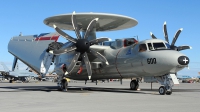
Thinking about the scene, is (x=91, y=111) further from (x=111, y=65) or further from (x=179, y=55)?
(x=111, y=65)

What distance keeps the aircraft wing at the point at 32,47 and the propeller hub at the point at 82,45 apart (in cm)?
594

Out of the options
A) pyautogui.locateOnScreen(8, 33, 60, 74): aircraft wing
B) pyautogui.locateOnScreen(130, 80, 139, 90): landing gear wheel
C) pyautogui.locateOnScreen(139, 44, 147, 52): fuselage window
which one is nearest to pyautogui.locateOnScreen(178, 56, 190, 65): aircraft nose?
pyautogui.locateOnScreen(139, 44, 147, 52): fuselage window

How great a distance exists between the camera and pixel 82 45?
24.5 metres

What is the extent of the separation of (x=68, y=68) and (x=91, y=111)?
14138mm

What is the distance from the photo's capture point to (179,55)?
69.5 ft

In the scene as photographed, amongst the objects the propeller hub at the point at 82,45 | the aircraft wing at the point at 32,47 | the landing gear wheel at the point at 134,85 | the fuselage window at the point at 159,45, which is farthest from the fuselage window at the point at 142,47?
the aircraft wing at the point at 32,47

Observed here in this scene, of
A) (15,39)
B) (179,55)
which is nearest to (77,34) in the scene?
(179,55)

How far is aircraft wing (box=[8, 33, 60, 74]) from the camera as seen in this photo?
3086 cm

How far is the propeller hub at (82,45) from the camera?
24.5 metres

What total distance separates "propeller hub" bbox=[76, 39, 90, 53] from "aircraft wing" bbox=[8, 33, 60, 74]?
5940 millimetres

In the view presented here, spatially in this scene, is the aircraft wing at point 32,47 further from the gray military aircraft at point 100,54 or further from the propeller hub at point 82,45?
the propeller hub at point 82,45

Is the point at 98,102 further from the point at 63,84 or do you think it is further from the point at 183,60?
the point at 63,84

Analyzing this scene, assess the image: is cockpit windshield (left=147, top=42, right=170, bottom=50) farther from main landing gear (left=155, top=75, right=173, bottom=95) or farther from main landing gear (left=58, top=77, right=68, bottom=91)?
main landing gear (left=58, top=77, right=68, bottom=91)

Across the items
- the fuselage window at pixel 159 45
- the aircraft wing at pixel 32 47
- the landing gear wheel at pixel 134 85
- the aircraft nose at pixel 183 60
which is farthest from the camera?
the aircraft wing at pixel 32 47
